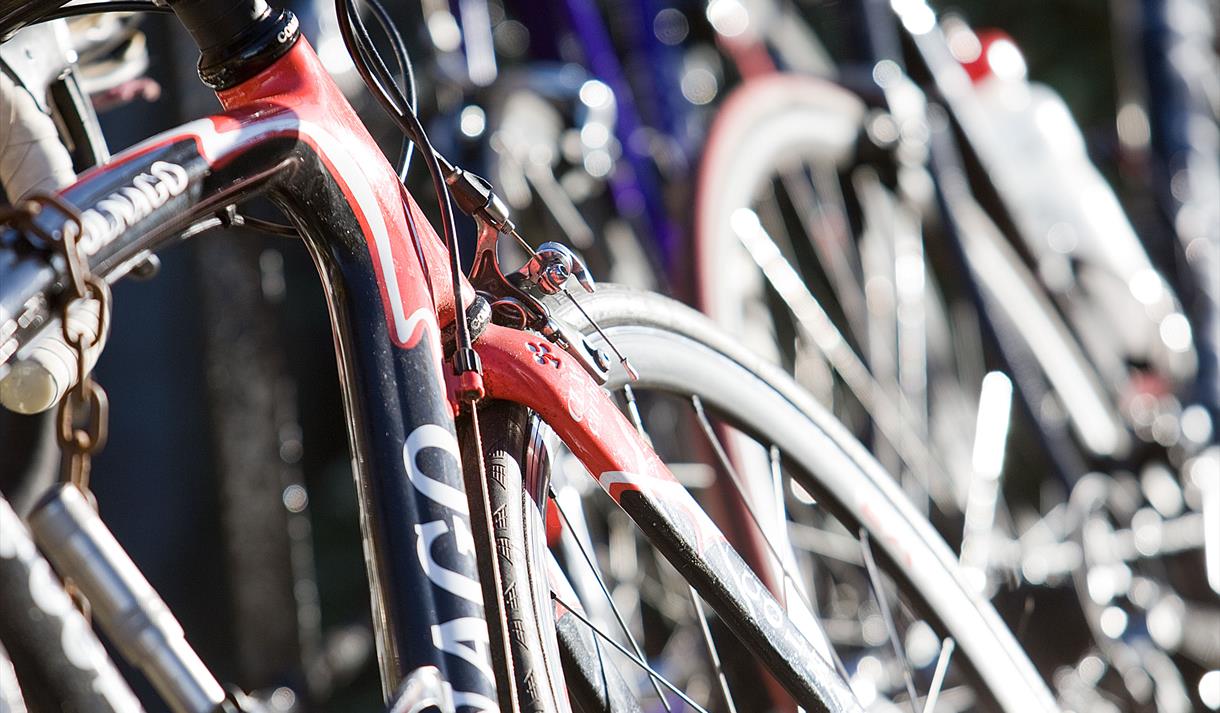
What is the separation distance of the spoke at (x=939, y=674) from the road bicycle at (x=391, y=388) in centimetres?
13

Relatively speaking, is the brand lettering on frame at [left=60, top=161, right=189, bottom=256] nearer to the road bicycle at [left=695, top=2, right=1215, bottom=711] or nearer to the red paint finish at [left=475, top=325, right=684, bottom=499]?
the red paint finish at [left=475, top=325, right=684, bottom=499]

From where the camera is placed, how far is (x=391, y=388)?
464mm

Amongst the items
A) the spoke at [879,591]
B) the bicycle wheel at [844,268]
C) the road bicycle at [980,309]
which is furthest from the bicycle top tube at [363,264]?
the road bicycle at [980,309]

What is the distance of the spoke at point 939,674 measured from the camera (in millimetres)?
717

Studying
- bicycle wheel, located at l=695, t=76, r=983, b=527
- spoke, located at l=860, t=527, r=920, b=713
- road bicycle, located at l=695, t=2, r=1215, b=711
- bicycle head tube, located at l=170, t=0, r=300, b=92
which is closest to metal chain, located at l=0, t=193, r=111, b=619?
bicycle head tube, located at l=170, t=0, r=300, b=92

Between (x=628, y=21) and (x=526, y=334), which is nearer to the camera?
(x=526, y=334)

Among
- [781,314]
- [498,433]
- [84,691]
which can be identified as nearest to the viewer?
[84,691]

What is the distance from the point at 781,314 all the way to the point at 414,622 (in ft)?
5.36

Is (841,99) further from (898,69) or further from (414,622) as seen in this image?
(414,622)

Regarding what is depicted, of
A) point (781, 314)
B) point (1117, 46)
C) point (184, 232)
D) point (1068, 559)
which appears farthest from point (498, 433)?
point (1117, 46)

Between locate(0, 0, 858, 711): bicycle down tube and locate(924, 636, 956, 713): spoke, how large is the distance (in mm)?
290

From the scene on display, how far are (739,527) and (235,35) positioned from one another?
586 mm

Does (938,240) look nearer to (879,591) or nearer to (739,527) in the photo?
(739,527)

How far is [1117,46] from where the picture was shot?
2.44 m
